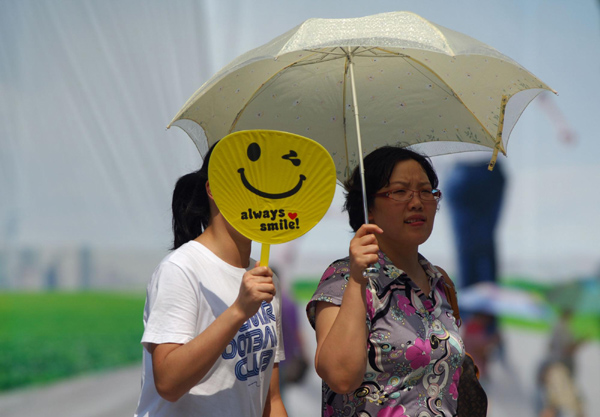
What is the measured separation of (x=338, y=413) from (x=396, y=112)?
2.79 feet

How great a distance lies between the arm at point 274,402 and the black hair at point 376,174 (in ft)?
1.38

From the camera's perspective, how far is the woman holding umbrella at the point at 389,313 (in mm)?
1227

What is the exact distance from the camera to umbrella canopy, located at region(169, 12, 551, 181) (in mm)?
1587

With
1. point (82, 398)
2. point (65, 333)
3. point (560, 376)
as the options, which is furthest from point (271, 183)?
point (560, 376)

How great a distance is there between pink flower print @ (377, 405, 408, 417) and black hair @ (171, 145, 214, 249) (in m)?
0.60

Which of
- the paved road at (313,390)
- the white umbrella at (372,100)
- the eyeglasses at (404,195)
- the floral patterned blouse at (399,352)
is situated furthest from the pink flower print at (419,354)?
the paved road at (313,390)

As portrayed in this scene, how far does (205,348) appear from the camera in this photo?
1.15 m

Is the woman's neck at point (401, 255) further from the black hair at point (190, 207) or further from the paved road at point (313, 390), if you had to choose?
the paved road at point (313, 390)

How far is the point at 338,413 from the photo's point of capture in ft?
4.42

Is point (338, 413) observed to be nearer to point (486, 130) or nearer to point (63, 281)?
point (486, 130)

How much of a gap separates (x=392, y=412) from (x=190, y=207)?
65 centimetres

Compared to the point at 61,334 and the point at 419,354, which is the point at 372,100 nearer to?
the point at 419,354

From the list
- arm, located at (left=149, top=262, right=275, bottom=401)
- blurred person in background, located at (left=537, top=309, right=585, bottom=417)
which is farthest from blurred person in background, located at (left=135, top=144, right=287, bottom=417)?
blurred person in background, located at (left=537, top=309, right=585, bottom=417)

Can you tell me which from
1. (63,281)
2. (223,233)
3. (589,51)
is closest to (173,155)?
(63,281)
